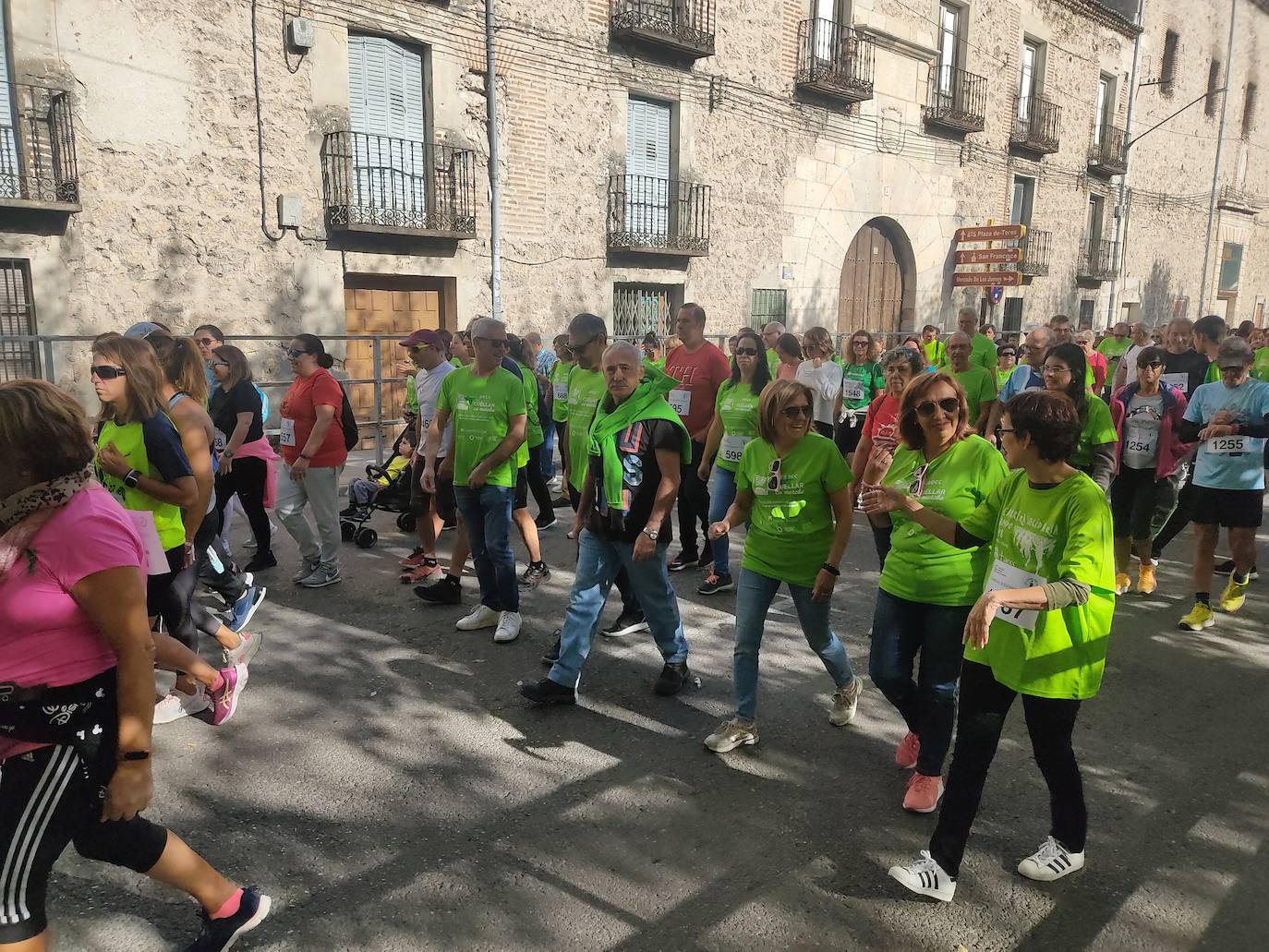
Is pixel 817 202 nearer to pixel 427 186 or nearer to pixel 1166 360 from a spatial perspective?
pixel 427 186

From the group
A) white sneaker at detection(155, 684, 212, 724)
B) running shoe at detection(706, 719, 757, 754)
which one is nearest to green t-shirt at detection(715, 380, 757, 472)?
running shoe at detection(706, 719, 757, 754)

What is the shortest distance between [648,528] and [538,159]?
1117 cm

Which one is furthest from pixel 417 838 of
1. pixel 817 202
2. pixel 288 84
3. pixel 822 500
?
pixel 817 202

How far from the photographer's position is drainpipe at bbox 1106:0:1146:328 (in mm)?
26922

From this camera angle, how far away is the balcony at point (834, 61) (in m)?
17.5

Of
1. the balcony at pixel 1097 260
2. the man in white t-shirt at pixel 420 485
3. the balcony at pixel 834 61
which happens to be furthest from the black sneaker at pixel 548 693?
the balcony at pixel 1097 260

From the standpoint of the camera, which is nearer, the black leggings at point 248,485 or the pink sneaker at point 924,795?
the pink sneaker at point 924,795

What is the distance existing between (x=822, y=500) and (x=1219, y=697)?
8.29 ft

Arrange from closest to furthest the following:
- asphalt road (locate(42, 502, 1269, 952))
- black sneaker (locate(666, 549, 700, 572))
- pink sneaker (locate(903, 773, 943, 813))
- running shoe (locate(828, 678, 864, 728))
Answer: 1. asphalt road (locate(42, 502, 1269, 952))
2. pink sneaker (locate(903, 773, 943, 813))
3. running shoe (locate(828, 678, 864, 728))
4. black sneaker (locate(666, 549, 700, 572))

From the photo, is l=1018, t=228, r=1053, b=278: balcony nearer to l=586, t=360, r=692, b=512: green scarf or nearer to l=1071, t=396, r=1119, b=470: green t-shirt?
l=1071, t=396, r=1119, b=470: green t-shirt

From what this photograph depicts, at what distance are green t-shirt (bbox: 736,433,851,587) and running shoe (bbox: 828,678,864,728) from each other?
0.65m

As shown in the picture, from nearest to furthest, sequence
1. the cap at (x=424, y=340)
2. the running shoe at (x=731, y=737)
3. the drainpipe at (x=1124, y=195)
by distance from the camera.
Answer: the running shoe at (x=731, y=737) → the cap at (x=424, y=340) → the drainpipe at (x=1124, y=195)

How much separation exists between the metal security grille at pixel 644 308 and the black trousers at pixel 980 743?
1316 centimetres

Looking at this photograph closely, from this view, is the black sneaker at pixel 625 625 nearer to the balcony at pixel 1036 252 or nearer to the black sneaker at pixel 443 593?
the black sneaker at pixel 443 593
